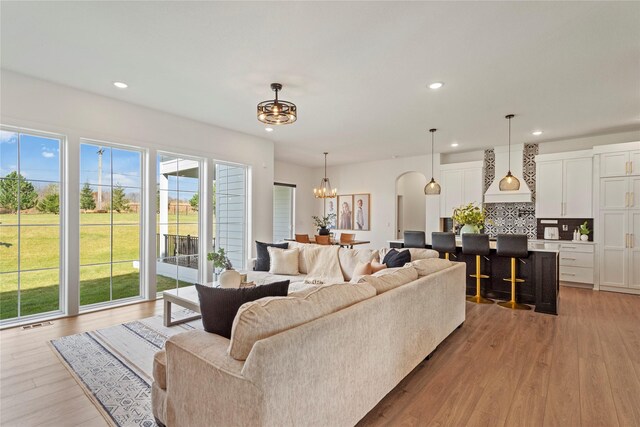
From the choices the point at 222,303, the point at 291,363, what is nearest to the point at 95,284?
the point at 222,303

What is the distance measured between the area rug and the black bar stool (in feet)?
12.5

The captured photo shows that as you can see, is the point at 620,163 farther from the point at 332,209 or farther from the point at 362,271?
the point at 332,209

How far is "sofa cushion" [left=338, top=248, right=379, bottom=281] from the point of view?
Answer: 412 cm

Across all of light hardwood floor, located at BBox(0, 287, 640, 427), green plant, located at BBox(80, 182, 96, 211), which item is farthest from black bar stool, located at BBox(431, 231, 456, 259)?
green plant, located at BBox(80, 182, 96, 211)

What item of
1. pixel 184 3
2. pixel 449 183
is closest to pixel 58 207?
pixel 184 3

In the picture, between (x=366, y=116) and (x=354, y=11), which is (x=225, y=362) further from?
(x=366, y=116)

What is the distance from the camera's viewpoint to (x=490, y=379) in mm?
2488

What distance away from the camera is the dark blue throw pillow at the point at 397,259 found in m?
3.57

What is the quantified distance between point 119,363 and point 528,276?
17.6 feet

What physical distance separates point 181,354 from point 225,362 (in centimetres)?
32

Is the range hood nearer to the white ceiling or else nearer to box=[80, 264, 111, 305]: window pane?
the white ceiling

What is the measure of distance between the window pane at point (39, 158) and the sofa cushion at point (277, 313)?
3.92 m

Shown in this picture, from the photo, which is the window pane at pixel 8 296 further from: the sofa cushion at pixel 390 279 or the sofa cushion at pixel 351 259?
the sofa cushion at pixel 390 279

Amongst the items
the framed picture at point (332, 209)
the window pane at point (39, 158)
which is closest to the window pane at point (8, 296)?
the window pane at point (39, 158)
